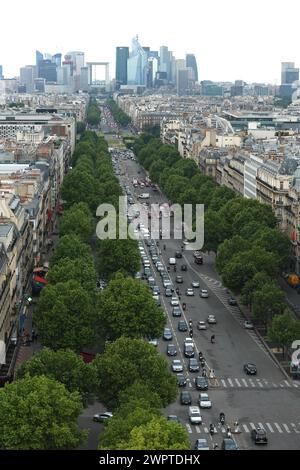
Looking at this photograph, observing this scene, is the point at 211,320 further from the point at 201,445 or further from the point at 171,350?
the point at 201,445

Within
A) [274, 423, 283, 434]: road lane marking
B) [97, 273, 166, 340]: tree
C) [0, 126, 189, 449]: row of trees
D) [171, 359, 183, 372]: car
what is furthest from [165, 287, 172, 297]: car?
[274, 423, 283, 434]: road lane marking

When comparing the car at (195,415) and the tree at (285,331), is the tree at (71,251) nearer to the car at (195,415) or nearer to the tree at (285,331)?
the tree at (285,331)

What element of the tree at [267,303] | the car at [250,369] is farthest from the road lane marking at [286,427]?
the tree at [267,303]

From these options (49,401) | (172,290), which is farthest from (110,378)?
(172,290)
